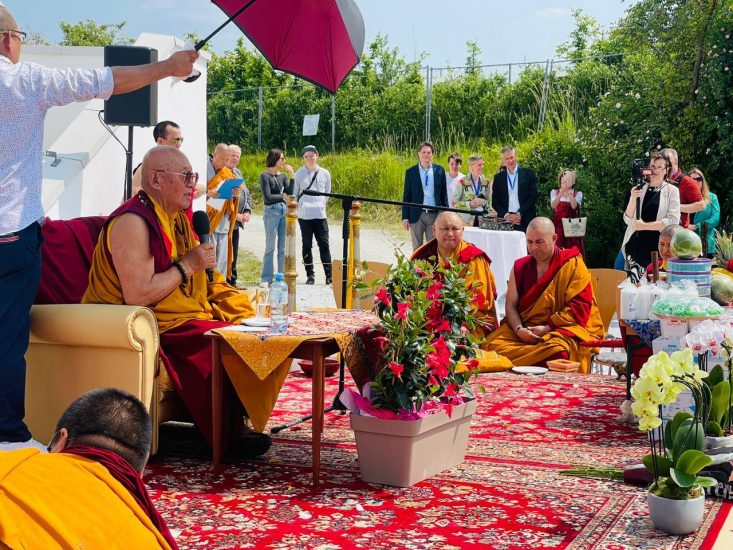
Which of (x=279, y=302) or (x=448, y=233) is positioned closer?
(x=279, y=302)

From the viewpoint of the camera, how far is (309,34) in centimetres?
600

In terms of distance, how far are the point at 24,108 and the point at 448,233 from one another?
12.9 feet

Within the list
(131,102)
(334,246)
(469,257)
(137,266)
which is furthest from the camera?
(334,246)

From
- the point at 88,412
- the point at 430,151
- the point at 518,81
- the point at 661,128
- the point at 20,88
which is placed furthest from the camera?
the point at 518,81

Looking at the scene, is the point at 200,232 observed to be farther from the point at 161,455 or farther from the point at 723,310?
the point at 723,310

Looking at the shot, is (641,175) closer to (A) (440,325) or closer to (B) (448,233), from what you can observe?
(B) (448,233)

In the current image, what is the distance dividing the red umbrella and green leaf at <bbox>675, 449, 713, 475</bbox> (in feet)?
10.1

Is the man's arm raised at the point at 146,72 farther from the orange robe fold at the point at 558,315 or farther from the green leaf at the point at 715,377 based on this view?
the orange robe fold at the point at 558,315

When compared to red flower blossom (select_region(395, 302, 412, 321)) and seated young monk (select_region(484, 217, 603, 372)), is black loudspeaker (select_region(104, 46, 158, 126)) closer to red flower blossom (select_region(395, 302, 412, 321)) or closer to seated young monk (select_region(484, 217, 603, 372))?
seated young monk (select_region(484, 217, 603, 372))

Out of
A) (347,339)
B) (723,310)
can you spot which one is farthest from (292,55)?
(723,310)

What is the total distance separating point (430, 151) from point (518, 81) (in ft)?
31.1

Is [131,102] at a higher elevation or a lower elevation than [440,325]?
higher

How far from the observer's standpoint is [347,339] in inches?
187

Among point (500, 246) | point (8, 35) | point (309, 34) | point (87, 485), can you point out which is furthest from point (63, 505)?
point (500, 246)
